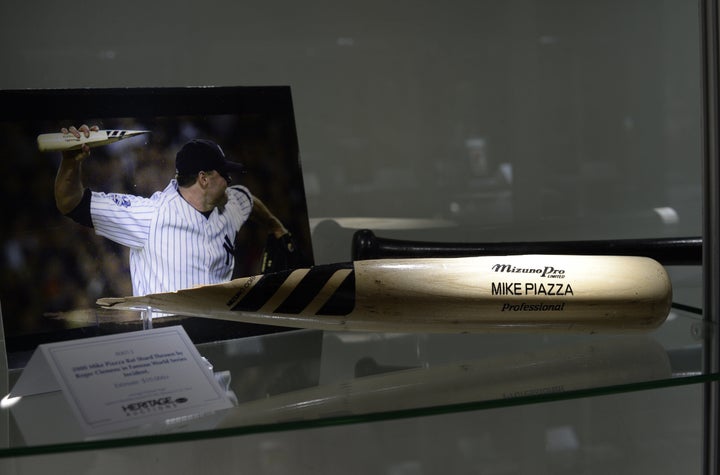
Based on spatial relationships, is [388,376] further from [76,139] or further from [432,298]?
[76,139]

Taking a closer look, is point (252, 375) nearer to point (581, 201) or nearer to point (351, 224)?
point (351, 224)

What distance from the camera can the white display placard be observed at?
491 millimetres

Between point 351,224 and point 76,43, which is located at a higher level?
point 76,43

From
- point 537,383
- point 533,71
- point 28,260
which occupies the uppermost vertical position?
point 533,71

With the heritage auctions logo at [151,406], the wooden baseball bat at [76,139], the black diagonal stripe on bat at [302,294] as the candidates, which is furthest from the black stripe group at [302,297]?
the wooden baseball bat at [76,139]

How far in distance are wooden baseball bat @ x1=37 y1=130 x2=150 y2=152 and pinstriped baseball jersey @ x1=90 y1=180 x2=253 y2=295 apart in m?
0.05

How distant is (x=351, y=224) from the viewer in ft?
2.84

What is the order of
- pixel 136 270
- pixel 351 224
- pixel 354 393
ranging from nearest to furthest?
pixel 354 393 → pixel 136 270 → pixel 351 224

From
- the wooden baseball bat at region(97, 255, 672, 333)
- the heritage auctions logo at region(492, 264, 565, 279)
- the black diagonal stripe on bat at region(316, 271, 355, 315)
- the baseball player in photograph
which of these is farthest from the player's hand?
the heritage auctions logo at region(492, 264, 565, 279)

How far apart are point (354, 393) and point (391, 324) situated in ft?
0.20

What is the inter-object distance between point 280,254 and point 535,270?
0.77ft

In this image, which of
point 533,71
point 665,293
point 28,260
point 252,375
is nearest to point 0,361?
point 28,260

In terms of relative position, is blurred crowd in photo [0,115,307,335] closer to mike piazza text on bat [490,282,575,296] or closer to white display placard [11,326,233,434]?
white display placard [11,326,233,434]

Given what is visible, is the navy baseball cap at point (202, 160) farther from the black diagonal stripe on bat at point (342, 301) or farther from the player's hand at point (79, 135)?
the black diagonal stripe on bat at point (342, 301)
